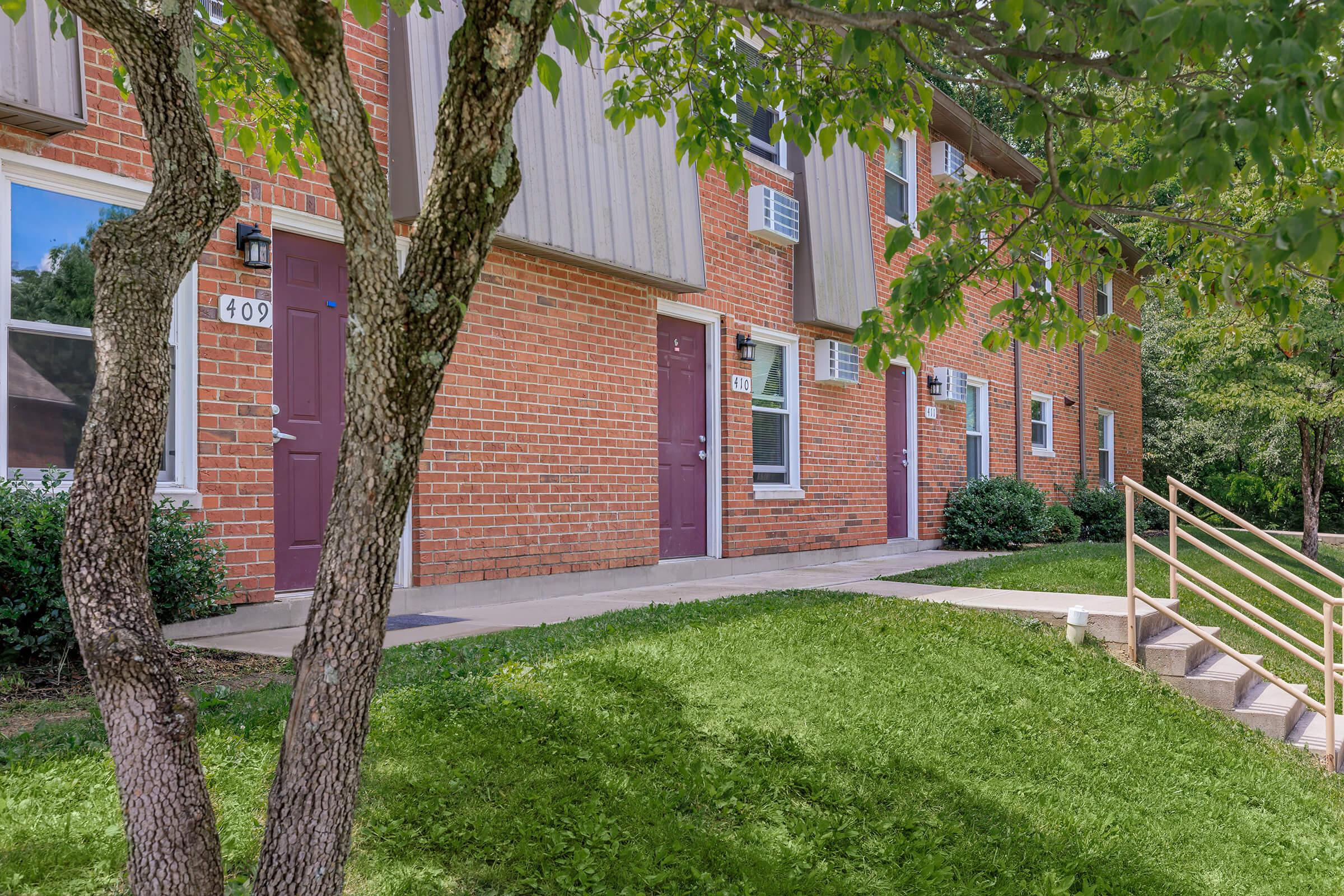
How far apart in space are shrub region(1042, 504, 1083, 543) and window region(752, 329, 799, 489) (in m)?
5.77

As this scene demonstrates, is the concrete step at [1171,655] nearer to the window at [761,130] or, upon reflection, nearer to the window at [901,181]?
the window at [761,130]

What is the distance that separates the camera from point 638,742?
4.29 meters

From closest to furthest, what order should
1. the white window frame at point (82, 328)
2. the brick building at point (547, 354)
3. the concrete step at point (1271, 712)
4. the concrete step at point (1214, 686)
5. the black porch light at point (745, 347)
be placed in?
the white window frame at point (82, 328) < the brick building at point (547, 354) < the concrete step at point (1271, 712) < the concrete step at point (1214, 686) < the black porch light at point (745, 347)

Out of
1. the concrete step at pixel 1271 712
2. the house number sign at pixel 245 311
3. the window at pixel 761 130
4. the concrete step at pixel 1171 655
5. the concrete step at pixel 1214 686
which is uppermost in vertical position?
the window at pixel 761 130

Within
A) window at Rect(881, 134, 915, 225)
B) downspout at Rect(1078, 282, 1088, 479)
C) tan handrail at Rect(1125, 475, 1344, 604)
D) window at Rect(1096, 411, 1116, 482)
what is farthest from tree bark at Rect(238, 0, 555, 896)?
window at Rect(1096, 411, 1116, 482)

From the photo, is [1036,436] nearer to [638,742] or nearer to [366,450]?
[638,742]

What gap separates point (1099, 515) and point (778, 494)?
962cm

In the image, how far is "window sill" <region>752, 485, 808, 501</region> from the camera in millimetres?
10664

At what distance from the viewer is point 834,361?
459 inches

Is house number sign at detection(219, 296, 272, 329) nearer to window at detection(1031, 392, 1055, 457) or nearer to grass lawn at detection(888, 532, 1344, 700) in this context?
grass lawn at detection(888, 532, 1344, 700)

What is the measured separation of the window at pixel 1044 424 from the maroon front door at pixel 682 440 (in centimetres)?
955

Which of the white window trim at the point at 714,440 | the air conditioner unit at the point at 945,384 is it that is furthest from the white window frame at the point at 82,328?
the air conditioner unit at the point at 945,384

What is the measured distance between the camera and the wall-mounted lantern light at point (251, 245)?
615cm

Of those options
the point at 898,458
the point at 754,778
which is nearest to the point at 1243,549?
the point at 754,778
